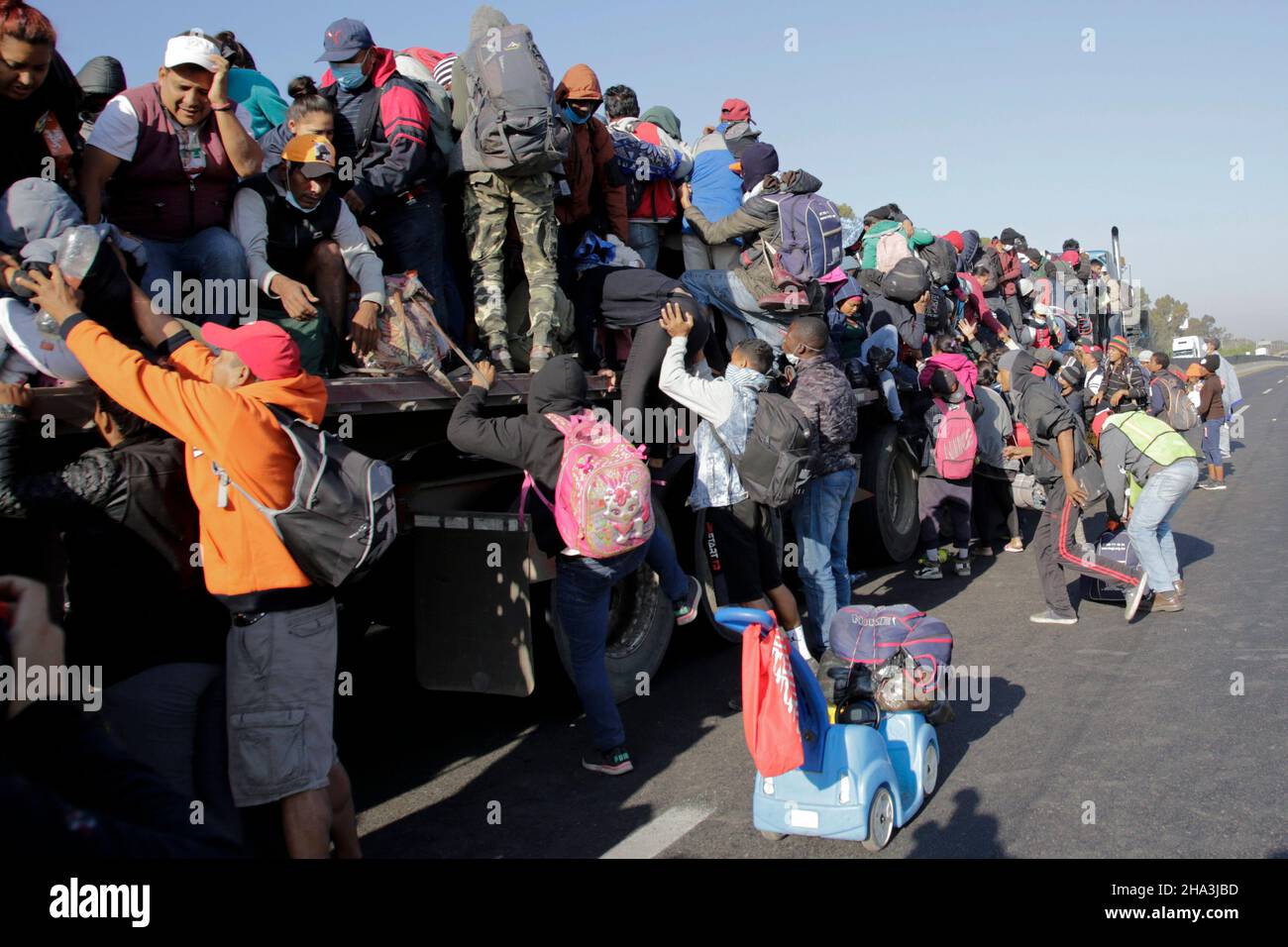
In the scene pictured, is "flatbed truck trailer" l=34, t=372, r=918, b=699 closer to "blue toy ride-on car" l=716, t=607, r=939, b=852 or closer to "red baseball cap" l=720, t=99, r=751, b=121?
"blue toy ride-on car" l=716, t=607, r=939, b=852

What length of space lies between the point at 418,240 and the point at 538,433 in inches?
60.0

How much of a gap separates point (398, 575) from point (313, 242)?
1.66 m

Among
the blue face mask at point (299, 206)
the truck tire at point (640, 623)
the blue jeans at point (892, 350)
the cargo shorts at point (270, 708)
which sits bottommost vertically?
the truck tire at point (640, 623)

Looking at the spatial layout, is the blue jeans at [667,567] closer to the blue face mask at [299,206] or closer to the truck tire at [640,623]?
the truck tire at [640,623]

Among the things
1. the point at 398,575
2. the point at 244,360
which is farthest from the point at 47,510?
the point at 398,575

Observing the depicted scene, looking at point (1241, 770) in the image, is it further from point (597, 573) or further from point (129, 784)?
point (129, 784)

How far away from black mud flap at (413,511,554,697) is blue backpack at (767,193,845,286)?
2.99 m

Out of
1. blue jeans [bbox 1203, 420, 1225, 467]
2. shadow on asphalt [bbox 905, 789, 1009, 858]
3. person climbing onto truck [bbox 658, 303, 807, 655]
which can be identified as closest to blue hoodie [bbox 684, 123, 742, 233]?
person climbing onto truck [bbox 658, 303, 807, 655]

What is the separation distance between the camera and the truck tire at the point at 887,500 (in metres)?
9.09

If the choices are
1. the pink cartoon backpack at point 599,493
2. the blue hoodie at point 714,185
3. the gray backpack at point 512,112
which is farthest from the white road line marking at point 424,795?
the blue hoodie at point 714,185

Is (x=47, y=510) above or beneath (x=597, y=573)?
above

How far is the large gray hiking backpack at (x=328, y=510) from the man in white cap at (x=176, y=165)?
1371 mm

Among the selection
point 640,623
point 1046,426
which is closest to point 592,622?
point 640,623

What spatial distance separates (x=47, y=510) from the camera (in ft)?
11.1
